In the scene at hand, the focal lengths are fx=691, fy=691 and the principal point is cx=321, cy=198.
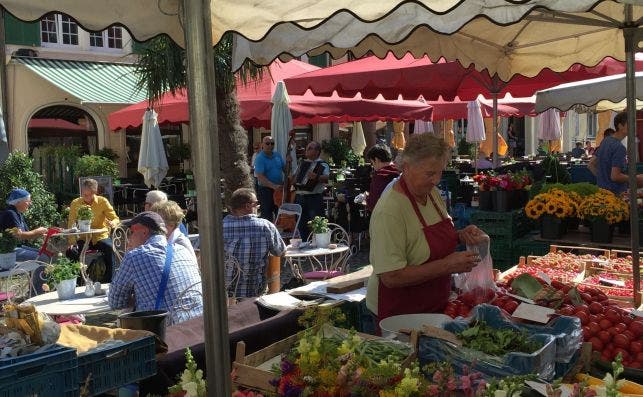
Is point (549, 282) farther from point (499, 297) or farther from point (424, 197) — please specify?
point (424, 197)

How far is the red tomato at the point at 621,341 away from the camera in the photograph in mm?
3170

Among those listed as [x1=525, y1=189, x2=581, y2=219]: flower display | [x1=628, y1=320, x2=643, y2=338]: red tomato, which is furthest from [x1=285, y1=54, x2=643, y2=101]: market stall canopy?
[x1=628, y1=320, x2=643, y2=338]: red tomato

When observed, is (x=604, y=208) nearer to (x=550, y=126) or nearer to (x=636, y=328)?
(x=636, y=328)

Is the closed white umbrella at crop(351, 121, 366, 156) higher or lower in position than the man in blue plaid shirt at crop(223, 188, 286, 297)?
higher

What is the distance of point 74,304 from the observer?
5.32 m

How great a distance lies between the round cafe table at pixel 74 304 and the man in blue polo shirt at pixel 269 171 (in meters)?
5.94

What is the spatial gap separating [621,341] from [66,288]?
412 centimetres

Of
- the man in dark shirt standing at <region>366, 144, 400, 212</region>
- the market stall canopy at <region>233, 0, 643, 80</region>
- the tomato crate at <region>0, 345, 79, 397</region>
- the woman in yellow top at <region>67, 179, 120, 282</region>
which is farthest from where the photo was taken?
the woman in yellow top at <region>67, 179, 120, 282</region>

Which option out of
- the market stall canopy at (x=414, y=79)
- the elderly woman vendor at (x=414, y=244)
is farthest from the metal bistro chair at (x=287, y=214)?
the elderly woman vendor at (x=414, y=244)

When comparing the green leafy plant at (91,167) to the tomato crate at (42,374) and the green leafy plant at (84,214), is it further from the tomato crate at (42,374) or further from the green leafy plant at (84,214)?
the tomato crate at (42,374)

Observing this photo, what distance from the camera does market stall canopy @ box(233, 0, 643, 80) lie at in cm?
307

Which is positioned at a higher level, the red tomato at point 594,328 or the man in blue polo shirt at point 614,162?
the man in blue polo shirt at point 614,162

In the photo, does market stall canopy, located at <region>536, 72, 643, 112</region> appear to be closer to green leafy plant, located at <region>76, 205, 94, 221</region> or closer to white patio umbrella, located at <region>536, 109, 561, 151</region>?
green leafy plant, located at <region>76, 205, 94, 221</region>

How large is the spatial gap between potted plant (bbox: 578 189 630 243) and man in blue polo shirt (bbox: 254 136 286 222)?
582 cm
